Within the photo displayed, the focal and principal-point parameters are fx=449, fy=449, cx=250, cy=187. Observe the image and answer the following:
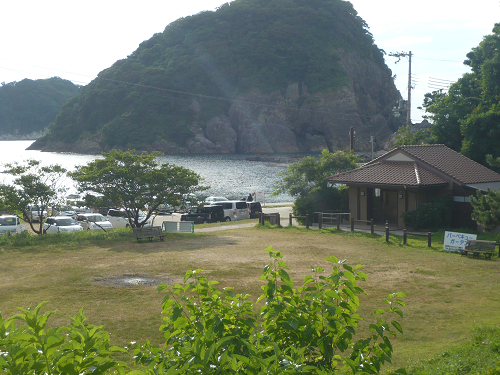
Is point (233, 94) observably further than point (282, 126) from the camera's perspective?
Yes

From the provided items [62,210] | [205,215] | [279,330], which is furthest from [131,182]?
[279,330]

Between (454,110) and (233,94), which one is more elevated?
(233,94)

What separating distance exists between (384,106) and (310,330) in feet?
634

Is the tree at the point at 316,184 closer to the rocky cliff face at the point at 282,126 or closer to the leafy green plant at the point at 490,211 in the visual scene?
the leafy green plant at the point at 490,211

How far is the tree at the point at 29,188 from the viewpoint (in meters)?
24.0

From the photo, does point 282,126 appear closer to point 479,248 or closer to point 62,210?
point 62,210

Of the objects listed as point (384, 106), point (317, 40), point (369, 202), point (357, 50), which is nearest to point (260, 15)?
point (317, 40)

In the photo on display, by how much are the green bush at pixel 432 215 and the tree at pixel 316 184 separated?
6859 mm

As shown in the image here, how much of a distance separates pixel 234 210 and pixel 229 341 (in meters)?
33.4

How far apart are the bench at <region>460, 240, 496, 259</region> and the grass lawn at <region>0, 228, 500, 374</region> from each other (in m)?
0.56

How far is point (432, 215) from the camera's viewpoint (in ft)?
81.3

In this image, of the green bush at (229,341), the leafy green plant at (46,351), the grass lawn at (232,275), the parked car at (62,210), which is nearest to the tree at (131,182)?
the grass lawn at (232,275)

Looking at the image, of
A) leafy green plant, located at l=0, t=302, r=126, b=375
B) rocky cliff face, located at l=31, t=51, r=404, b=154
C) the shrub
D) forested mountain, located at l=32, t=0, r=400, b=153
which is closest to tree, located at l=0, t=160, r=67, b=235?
the shrub

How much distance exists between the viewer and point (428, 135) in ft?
145
